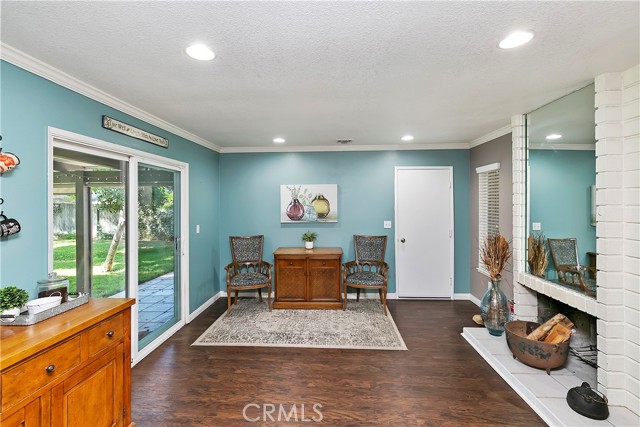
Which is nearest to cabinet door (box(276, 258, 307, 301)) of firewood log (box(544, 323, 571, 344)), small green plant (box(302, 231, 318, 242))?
small green plant (box(302, 231, 318, 242))

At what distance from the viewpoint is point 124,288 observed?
292cm

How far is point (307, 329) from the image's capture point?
140 inches

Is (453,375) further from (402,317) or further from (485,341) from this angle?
(402,317)

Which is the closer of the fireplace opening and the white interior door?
the fireplace opening

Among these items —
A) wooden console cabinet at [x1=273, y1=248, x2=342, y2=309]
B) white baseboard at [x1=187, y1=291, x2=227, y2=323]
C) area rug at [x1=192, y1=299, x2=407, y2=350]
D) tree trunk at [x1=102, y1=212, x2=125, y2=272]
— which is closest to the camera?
tree trunk at [x1=102, y1=212, x2=125, y2=272]

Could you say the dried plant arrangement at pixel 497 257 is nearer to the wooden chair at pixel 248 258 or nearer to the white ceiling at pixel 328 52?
the white ceiling at pixel 328 52

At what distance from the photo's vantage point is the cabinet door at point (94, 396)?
1479 millimetres

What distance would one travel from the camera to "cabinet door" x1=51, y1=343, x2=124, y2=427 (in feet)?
4.85

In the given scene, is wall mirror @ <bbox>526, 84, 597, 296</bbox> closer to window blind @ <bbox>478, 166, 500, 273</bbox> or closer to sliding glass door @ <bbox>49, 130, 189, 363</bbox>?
window blind @ <bbox>478, 166, 500, 273</bbox>

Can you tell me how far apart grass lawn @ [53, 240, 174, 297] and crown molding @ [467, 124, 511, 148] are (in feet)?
14.2

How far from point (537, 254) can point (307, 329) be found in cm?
257

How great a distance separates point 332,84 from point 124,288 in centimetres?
270

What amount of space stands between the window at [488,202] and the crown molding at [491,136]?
14.5 inches

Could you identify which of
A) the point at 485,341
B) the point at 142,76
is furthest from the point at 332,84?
the point at 485,341
